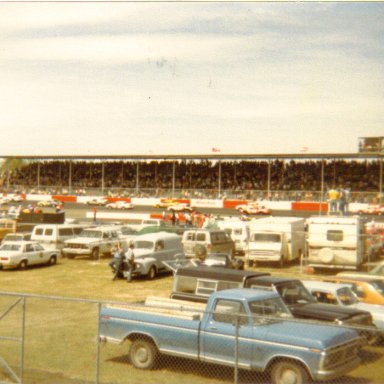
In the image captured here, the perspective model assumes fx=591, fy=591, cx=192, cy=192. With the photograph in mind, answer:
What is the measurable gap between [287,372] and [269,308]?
5.04 ft

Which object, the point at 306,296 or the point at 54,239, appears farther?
the point at 54,239

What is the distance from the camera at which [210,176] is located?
252ft

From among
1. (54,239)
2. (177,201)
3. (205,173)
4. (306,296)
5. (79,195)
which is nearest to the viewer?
(306,296)

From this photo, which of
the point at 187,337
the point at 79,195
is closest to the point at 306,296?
the point at 187,337

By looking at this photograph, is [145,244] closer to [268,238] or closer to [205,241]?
[205,241]

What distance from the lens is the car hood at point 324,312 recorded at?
11.9m

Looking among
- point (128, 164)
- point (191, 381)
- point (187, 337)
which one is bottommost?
point (191, 381)

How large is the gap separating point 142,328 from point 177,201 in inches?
2039

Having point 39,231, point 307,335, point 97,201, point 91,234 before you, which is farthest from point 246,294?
point 97,201

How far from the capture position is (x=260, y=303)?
10.5 metres

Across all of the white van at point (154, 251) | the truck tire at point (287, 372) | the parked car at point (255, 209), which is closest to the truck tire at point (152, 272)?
the white van at point (154, 251)

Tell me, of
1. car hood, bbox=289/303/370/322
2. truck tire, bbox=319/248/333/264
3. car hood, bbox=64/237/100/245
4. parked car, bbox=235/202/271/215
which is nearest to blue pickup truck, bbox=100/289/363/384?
car hood, bbox=289/303/370/322

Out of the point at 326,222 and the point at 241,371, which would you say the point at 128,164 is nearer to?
the point at 326,222

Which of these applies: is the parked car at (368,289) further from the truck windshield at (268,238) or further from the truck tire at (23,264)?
the truck tire at (23,264)
